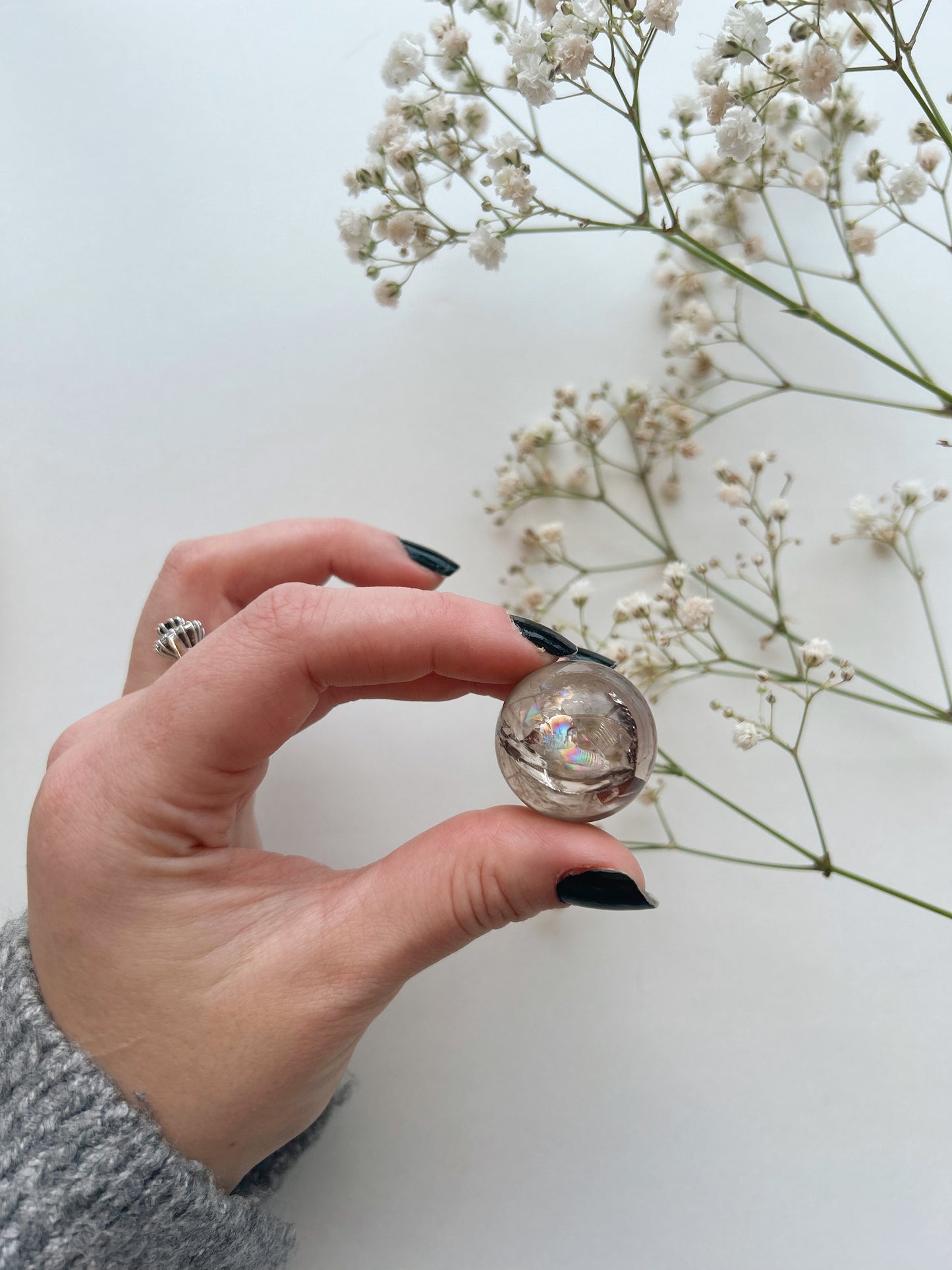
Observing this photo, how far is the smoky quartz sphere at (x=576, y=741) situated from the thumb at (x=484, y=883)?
0.11 ft

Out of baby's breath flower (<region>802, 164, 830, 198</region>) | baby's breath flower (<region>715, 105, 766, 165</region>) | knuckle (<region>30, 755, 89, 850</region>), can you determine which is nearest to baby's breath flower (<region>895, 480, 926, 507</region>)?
baby's breath flower (<region>802, 164, 830, 198</region>)

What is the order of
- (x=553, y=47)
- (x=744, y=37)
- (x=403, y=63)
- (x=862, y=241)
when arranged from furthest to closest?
(x=862, y=241), (x=403, y=63), (x=553, y=47), (x=744, y=37)

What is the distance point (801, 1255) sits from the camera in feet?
3.73

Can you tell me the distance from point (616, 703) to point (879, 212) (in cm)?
97

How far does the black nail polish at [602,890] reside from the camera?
0.78m

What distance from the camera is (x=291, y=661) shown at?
789mm

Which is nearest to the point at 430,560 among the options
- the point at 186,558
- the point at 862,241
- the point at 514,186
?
the point at 186,558

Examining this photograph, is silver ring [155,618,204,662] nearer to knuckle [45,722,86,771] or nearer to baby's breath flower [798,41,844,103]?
knuckle [45,722,86,771]

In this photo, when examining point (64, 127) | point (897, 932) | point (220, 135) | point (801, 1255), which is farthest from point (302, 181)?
point (801, 1255)

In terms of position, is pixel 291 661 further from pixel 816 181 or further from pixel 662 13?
pixel 816 181

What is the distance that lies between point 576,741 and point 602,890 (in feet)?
0.46

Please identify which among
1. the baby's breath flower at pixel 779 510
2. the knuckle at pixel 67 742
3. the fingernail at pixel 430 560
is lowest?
the baby's breath flower at pixel 779 510

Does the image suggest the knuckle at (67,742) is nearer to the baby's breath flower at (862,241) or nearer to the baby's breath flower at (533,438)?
the baby's breath flower at (533,438)

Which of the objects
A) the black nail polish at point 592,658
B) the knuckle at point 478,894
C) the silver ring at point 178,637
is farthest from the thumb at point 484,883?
the silver ring at point 178,637
